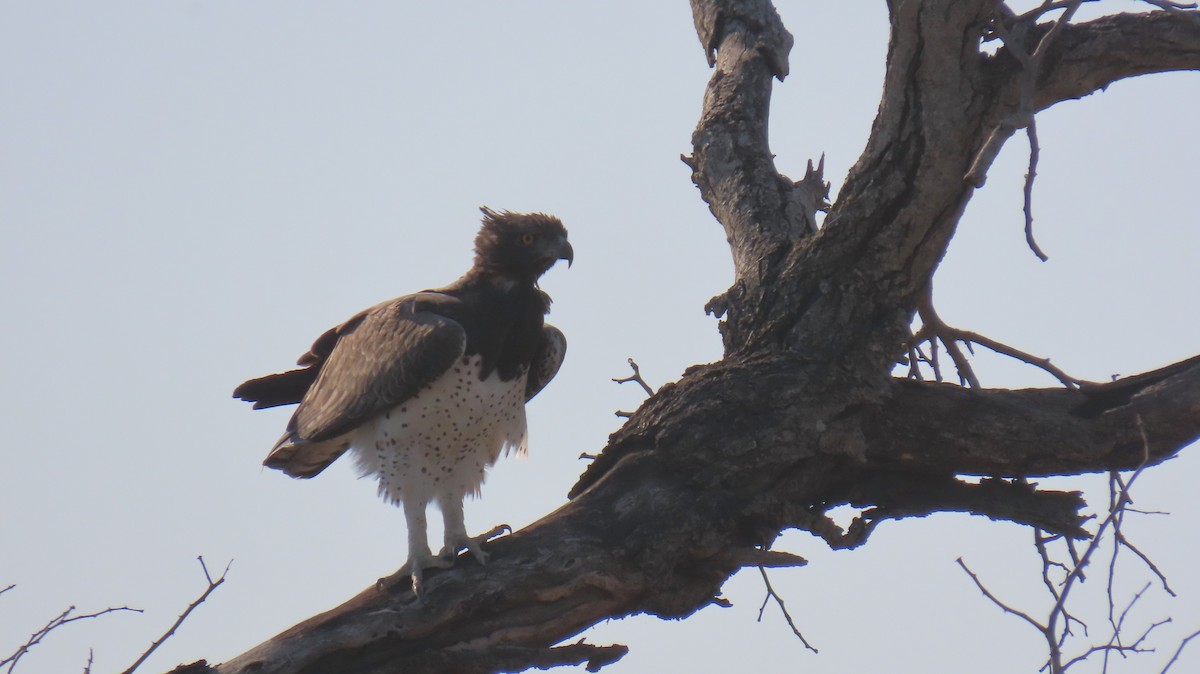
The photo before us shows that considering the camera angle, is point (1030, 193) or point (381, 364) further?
point (381, 364)

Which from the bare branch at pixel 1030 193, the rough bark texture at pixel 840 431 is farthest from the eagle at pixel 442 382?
the bare branch at pixel 1030 193

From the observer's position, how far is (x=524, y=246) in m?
6.93

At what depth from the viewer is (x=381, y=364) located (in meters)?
6.46

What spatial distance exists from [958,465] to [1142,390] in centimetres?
80

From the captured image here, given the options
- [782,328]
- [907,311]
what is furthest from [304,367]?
[907,311]

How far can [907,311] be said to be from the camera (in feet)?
19.1

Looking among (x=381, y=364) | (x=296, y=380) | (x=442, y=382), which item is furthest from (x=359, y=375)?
(x=296, y=380)

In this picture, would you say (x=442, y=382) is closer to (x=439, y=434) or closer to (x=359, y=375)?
(x=439, y=434)

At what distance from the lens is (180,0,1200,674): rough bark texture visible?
5203 millimetres

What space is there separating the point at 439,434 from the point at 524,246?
109 centimetres

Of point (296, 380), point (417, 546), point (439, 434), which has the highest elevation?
point (296, 380)

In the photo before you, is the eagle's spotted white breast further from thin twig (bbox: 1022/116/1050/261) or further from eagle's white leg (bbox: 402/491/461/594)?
thin twig (bbox: 1022/116/1050/261)

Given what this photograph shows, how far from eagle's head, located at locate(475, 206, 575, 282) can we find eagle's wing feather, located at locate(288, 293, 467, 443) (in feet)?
1.22

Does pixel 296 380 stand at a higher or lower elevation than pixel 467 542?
higher
